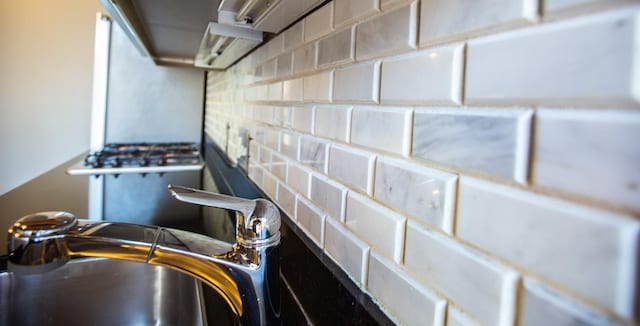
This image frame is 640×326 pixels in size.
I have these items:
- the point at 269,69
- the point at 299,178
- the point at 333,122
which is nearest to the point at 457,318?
the point at 333,122

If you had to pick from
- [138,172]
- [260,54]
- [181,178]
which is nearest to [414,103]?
[260,54]

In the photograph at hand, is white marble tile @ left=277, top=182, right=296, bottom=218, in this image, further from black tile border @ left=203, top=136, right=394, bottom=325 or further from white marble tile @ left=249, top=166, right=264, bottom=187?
white marble tile @ left=249, top=166, right=264, bottom=187

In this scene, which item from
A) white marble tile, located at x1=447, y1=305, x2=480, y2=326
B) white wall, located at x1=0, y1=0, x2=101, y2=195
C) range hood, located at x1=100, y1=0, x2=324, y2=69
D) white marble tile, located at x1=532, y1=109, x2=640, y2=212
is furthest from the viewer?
white wall, located at x1=0, y1=0, x2=101, y2=195

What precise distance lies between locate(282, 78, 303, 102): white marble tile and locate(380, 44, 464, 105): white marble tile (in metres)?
0.33

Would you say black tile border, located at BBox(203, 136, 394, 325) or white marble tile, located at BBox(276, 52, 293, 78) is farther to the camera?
white marble tile, located at BBox(276, 52, 293, 78)

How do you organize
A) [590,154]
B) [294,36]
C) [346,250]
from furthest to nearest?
1. [294,36]
2. [346,250]
3. [590,154]

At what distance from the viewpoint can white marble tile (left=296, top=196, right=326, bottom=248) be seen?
2.11 ft

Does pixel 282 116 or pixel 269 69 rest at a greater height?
pixel 269 69

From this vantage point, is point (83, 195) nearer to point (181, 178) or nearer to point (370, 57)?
point (181, 178)

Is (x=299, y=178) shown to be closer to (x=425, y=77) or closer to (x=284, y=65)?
(x=284, y=65)

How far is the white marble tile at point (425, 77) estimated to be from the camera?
1.10ft

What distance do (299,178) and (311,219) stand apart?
0.35 feet

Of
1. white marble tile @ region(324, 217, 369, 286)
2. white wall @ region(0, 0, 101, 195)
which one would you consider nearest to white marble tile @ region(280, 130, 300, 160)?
white marble tile @ region(324, 217, 369, 286)

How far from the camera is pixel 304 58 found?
736 mm
